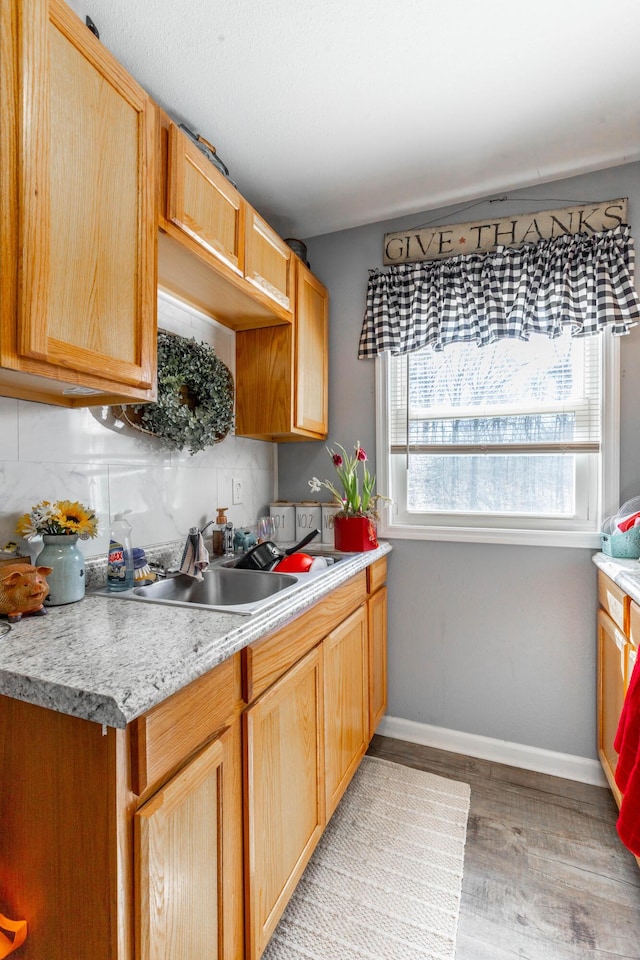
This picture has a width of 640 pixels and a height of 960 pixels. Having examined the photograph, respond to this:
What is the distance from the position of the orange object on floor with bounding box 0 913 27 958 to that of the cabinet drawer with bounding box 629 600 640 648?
157 centimetres

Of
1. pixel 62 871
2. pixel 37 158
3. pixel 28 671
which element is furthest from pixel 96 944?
pixel 37 158

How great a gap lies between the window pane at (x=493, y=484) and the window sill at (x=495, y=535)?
98 millimetres

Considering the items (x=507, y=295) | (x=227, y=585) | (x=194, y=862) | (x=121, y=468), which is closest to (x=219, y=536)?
(x=227, y=585)

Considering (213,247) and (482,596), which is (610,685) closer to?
(482,596)

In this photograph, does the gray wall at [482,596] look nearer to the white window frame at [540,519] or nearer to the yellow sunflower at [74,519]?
the white window frame at [540,519]

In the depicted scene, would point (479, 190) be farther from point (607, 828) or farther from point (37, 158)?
point (607, 828)

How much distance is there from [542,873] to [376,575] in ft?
3.82

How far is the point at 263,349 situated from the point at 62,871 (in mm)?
1841

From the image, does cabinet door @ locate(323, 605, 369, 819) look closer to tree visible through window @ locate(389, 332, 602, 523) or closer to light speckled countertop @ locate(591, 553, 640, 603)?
tree visible through window @ locate(389, 332, 602, 523)

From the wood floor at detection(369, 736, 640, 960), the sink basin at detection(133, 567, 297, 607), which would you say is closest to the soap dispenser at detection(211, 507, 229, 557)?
the sink basin at detection(133, 567, 297, 607)

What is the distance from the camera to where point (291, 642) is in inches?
52.7

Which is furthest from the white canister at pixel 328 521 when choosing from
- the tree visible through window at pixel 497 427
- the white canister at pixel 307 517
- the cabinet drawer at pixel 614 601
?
the cabinet drawer at pixel 614 601

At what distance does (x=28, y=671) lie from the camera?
2.61 feet

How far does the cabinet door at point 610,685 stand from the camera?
1657 millimetres
